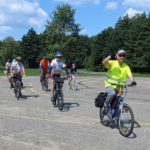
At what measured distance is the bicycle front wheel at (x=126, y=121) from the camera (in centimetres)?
1029

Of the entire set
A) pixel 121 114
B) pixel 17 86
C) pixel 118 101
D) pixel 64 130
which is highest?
pixel 118 101

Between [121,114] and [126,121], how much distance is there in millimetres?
204

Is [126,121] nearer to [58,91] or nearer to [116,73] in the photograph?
[116,73]

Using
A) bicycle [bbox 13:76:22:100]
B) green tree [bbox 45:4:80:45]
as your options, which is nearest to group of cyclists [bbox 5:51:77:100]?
bicycle [bbox 13:76:22:100]

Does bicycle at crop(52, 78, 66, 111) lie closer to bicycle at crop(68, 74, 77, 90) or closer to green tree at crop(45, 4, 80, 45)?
bicycle at crop(68, 74, 77, 90)

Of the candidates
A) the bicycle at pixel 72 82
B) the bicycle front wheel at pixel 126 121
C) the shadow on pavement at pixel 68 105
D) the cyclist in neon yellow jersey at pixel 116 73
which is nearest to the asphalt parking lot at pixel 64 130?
the shadow on pavement at pixel 68 105

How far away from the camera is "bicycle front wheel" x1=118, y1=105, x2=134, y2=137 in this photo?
10292 mm

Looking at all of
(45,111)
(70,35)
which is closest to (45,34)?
(70,35)

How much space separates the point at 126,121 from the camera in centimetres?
1052

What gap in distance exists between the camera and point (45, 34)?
9981cm

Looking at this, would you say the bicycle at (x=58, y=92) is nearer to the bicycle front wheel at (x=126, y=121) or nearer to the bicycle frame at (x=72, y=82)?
the bicycle front wheel at (x=126, y=121)

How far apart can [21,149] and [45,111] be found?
6006mm

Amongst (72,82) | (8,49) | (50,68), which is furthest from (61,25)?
(50,68)

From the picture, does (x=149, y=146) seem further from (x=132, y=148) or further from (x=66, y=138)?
(x=66, y=138)
